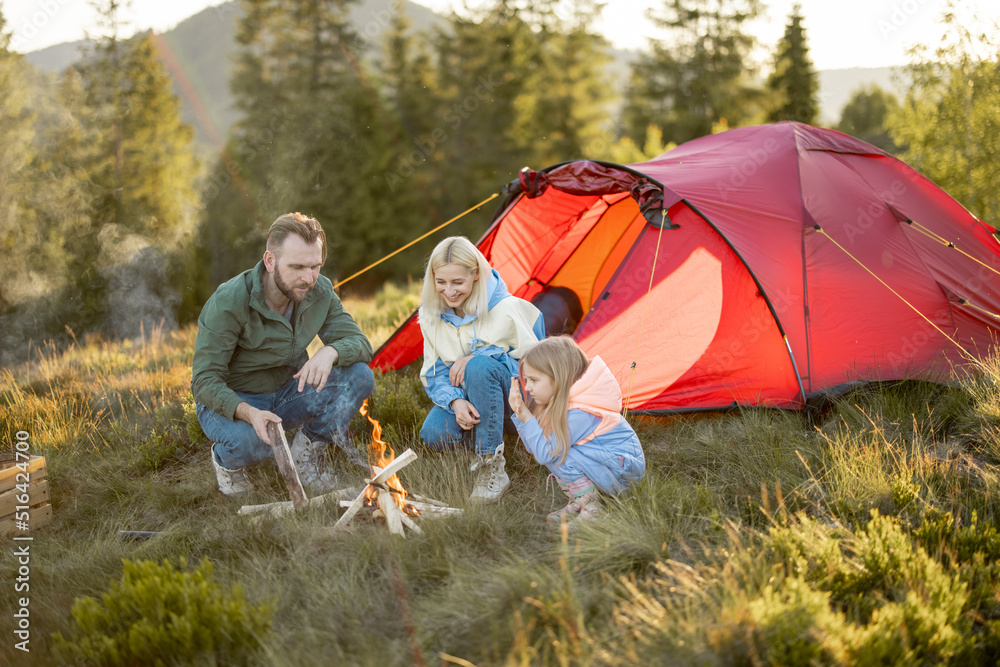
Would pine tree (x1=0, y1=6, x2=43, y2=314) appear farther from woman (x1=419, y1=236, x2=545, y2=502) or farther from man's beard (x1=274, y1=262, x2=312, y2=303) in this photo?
woman (x1=419, y1=236, x2=545, y2=502)

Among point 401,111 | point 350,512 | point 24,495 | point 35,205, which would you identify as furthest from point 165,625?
point 401,111

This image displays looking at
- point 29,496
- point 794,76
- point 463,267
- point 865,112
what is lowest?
point 29,496

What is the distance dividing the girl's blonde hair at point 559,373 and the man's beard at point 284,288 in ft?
4.17

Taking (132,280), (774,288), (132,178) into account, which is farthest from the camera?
(132,178)

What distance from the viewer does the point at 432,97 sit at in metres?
24.1

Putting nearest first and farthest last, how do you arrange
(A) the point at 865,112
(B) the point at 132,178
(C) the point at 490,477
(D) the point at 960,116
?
(C) the point at 490,477 < (D) the point at 960,116 < (B) the point at 132,178 < (A) the point at 865,112

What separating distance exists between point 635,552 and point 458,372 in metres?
1.33

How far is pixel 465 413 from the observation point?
3.18 meters

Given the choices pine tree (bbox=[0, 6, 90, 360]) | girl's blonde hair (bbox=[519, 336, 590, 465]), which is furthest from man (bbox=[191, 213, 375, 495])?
pine tree (bbox=[0, 6, 90, 360])

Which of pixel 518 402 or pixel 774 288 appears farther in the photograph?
pixel 774 288

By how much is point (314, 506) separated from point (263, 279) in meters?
1.18

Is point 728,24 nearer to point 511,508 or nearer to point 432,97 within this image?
point 432,97

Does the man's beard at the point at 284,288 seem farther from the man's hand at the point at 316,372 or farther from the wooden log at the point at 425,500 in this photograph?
the wooden log at the point at 425,500

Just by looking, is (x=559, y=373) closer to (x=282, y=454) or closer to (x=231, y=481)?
(x=282, y=454)
